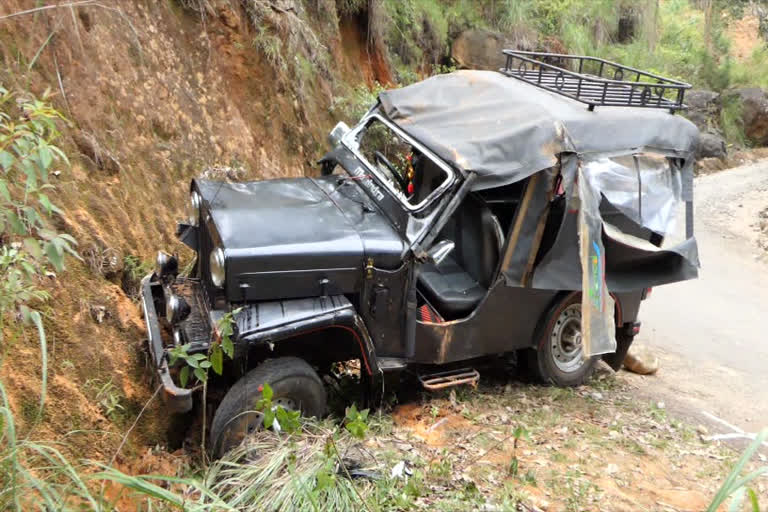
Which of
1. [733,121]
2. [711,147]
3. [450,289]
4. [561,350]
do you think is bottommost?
[711,147]

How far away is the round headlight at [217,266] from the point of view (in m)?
4.05

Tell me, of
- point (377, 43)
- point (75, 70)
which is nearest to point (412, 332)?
point (75, 70)

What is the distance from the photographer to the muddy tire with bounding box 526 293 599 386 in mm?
5500

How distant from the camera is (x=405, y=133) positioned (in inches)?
213

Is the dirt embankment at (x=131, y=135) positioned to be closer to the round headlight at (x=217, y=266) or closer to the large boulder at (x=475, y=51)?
the round headlight at (x=217, y=266)

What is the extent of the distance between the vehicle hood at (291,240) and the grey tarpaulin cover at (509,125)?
31.0 inches

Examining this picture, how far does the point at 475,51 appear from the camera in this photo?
571 inches

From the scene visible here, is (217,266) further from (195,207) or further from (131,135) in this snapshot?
(131,135)

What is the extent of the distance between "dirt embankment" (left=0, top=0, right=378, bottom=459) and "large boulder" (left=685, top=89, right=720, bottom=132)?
13.6 m

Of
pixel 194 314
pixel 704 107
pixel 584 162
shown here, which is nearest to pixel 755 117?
pixel 704 107

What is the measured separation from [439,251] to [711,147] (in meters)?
16.5

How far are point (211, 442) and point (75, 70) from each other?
3.46 meters

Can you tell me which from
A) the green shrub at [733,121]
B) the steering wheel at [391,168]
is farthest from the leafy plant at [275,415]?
the green shrub at [733,121]

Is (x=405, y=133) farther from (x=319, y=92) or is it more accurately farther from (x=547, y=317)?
(x=319, y=92)
